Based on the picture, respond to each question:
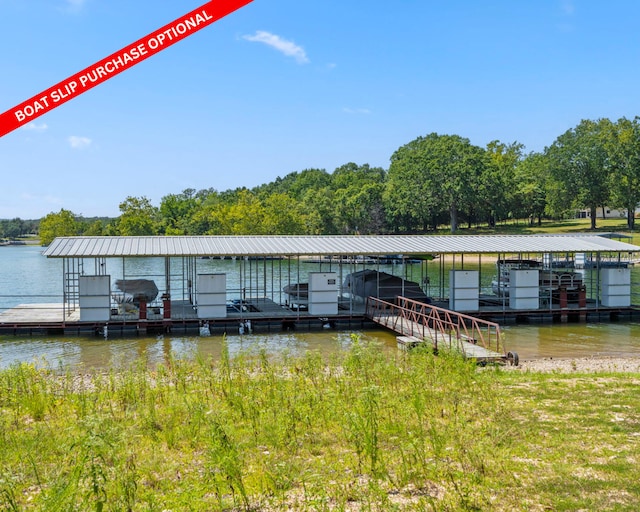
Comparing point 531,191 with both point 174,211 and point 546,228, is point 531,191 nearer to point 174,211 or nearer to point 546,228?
point 546,228

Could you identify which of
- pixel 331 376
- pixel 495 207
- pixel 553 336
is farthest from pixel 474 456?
pixel 495 207

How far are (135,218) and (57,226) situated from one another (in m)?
20.1

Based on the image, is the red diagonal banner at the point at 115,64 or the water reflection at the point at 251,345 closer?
the red diagonal banner at the point at 115,64

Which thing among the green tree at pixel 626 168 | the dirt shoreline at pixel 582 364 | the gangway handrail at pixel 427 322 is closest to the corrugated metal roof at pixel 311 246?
the gangway handrail at pixel 427 322

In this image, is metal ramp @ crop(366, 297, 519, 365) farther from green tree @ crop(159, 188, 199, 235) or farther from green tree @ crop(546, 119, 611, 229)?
green tree @ crop(159, 188, 199, 235)

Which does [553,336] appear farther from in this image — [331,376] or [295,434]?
[295,434]

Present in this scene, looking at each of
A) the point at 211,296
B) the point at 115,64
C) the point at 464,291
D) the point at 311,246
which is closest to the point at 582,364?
the point at 464,291

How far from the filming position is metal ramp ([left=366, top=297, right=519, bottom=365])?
16.8 m

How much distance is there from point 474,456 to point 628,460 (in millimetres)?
2015

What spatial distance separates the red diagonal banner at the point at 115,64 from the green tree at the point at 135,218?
95882 millimetres

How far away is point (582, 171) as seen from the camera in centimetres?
8156

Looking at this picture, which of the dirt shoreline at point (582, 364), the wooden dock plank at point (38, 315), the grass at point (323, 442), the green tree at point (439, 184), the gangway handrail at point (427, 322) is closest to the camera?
the grass at point (323, 442)

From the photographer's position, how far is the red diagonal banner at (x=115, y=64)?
437 centimetres

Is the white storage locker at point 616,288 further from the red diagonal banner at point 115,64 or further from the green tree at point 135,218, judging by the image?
the green tree at point 135,218
